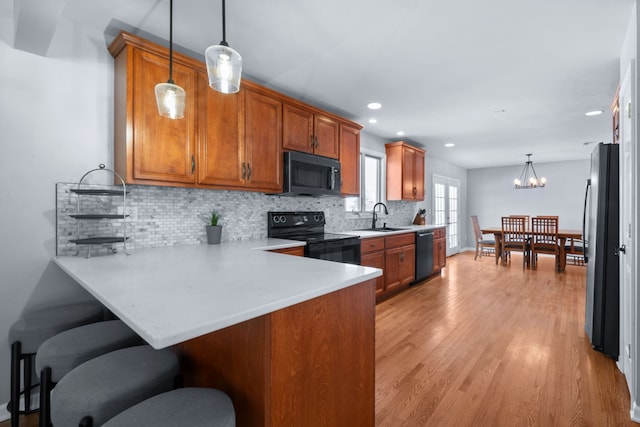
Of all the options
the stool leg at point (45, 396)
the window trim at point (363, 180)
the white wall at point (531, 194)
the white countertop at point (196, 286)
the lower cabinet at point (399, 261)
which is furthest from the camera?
the white wall at point (531, 194)

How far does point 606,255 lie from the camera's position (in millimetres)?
2369

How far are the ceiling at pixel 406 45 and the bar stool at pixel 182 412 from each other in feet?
5.80

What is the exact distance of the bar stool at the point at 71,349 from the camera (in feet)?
3.86

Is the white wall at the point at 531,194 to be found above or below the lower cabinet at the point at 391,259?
above

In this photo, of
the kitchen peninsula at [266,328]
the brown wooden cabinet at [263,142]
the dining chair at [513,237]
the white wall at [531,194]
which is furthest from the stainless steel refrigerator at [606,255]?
the white wall at [531,194]

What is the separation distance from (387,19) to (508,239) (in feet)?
18.8

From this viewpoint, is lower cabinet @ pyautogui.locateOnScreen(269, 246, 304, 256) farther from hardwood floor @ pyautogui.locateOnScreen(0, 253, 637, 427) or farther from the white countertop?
hardwood floor @ pyautogui.locateOnScreen(0, 253, 637, 427)

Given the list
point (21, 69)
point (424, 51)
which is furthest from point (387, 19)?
point (21, 69)

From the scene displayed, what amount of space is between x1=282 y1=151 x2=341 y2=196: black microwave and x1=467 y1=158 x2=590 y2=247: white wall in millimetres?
6620

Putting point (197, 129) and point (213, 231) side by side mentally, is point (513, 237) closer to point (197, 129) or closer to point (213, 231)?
point (213, 231)

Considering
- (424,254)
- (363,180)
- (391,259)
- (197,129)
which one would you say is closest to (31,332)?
(197,129)

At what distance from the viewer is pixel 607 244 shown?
7.77 ft

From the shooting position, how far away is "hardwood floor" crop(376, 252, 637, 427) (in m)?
1.74

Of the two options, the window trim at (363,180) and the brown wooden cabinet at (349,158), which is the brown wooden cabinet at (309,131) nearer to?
the brown wooden cabinet at (349,158)
